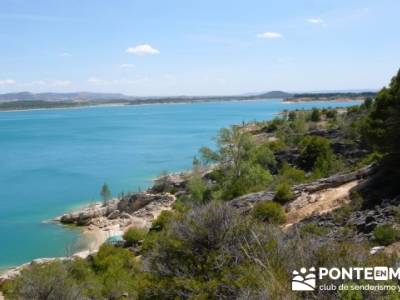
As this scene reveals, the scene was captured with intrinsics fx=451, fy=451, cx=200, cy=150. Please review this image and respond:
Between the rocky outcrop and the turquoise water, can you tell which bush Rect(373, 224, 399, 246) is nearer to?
the rocky outcrop

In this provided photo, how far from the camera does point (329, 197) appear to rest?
20672 mm

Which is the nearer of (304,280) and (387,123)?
(304,280)

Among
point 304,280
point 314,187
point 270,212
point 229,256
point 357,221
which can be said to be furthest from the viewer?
point 314,187

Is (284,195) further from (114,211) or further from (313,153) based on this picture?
(114,211)

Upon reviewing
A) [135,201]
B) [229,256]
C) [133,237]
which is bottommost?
[135,201]

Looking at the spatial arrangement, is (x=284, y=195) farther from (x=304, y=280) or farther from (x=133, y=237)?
(x=304, y=280)

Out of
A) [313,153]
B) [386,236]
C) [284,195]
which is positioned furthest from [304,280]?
[313,153]

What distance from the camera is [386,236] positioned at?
1285 cm

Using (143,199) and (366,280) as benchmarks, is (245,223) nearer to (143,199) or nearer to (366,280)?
(366,280)

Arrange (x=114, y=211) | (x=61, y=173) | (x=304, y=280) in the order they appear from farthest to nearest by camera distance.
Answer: (x=61, y=173) → (x=114, y=211) → (x=304, y=280)

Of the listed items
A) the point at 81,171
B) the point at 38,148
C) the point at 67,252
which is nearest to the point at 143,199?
the point at 67,252

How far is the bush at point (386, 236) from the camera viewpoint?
12773 mm

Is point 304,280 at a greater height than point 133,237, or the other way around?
point 304,280

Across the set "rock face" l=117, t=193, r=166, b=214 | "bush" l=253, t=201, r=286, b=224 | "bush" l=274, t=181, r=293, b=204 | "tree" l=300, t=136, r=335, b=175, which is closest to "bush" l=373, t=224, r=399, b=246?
"bush" l=253, t=201, r=286, b=224
